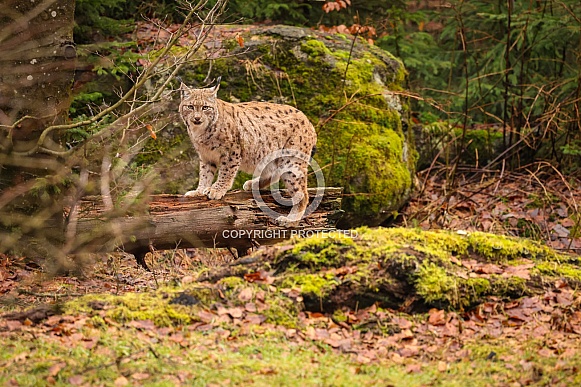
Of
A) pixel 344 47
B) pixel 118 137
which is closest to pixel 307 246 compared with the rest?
pixel 118 137

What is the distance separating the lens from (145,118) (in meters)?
9.56

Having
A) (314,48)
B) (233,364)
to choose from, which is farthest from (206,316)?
(314,48)

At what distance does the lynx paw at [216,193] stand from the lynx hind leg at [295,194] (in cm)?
73

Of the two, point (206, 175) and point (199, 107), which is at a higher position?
point (199, 107)

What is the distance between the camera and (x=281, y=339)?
5332mm

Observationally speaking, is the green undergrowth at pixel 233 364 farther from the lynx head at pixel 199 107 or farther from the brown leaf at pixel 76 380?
the lynx head at pixel 199 107

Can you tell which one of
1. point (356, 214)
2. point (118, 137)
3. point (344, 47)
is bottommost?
point (356, 214)

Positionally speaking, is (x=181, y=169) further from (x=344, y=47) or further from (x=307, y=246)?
(x=307, y=246)

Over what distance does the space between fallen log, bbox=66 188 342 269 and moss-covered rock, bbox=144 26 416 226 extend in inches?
69.7

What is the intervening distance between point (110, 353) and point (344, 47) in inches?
303

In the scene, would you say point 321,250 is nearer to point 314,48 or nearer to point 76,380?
point 76,380

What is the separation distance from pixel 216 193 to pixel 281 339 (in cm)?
325

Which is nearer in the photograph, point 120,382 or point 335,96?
point 120,382

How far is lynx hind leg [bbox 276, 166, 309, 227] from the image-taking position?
8.49 m
